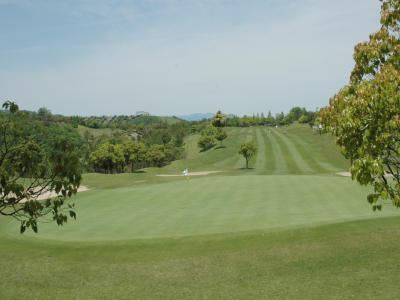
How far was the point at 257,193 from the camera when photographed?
955 inches

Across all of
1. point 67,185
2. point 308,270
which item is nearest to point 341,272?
point 308,270

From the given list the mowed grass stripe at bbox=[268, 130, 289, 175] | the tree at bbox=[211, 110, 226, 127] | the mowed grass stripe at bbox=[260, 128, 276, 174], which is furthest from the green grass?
the tree at bbox=[211, 110, 226, 127]

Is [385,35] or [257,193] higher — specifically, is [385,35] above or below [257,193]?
above

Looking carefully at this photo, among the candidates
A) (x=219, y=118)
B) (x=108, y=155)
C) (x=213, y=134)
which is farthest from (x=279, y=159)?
(x=219, y=118)

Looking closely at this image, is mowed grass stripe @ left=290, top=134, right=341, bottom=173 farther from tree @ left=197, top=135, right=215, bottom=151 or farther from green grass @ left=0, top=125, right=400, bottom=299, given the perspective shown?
green grass @ left=0, top=125, right=400, bottom=299

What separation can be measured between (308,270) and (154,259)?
5.23m

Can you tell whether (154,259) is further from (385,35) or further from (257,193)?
(257,193)

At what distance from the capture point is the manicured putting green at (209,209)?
52.5 feet

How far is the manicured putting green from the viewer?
16.0 m

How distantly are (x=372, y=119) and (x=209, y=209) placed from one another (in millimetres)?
14526

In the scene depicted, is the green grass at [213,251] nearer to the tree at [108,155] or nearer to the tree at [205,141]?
the tree at [108,155]

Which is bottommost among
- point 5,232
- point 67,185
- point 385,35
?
point 5,232

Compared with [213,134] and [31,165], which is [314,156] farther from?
[31,165]

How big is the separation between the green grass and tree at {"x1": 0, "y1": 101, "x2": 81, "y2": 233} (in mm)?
4623
